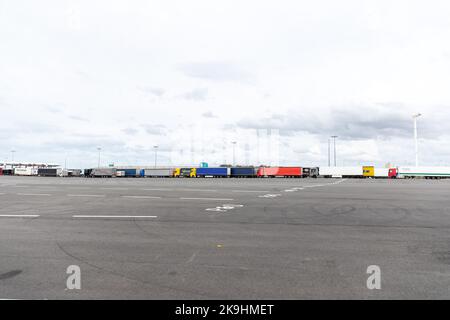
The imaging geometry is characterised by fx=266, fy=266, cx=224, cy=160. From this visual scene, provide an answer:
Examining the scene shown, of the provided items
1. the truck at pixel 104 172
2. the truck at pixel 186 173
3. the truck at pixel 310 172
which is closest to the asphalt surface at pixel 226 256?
the truck at pixel 310 172

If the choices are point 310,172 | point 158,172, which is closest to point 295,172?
point 310,172

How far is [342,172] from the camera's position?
72.9m

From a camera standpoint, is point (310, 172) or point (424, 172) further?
point (310, 172)

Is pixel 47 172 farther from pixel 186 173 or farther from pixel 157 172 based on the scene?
pixel 186 173

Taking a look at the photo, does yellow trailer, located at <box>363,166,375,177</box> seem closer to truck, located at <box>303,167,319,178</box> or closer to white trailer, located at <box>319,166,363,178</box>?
white trailer, located at <box>319,166,363,178</box>

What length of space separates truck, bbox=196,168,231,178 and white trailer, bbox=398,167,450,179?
46.1 meters

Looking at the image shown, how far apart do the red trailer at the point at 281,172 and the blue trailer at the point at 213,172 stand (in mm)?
9259

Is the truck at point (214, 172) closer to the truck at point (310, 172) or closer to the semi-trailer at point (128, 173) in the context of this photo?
the semi-trailer at point (128, 173)

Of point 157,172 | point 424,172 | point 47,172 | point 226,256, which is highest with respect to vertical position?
point 424,172

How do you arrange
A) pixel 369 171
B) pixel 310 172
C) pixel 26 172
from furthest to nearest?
1. pixel 26 172
2. pixel 310 172
3. pixel 369 171

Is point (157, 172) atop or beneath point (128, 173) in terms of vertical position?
atop

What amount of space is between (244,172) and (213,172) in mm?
9133

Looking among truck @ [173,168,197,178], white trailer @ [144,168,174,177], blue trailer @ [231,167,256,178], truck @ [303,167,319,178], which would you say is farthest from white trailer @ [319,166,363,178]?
white trailer @ [144,168,174,177]

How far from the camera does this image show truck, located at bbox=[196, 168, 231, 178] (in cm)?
7762
